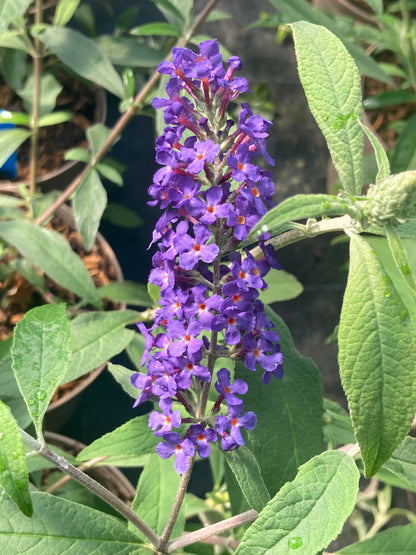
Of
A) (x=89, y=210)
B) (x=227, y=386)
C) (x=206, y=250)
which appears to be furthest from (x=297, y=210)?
(x=89, y=210)

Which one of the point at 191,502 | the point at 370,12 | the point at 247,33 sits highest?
the point at 370,12

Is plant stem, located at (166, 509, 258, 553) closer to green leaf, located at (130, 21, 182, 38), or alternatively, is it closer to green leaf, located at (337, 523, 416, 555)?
green leaf, located at (337, 523, 416, 555)

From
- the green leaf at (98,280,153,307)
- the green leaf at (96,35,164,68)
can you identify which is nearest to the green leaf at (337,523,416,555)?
the green leaf at (98,280,153,307)

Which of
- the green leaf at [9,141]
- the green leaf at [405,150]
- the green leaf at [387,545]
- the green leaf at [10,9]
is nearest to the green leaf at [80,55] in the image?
the green leaf at [9,141]

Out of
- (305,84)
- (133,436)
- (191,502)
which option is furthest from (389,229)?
(191,502)

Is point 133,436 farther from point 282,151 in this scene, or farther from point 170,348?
point 282,151

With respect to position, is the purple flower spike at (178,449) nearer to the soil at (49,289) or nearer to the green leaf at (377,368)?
the green leaf at (377,368)
